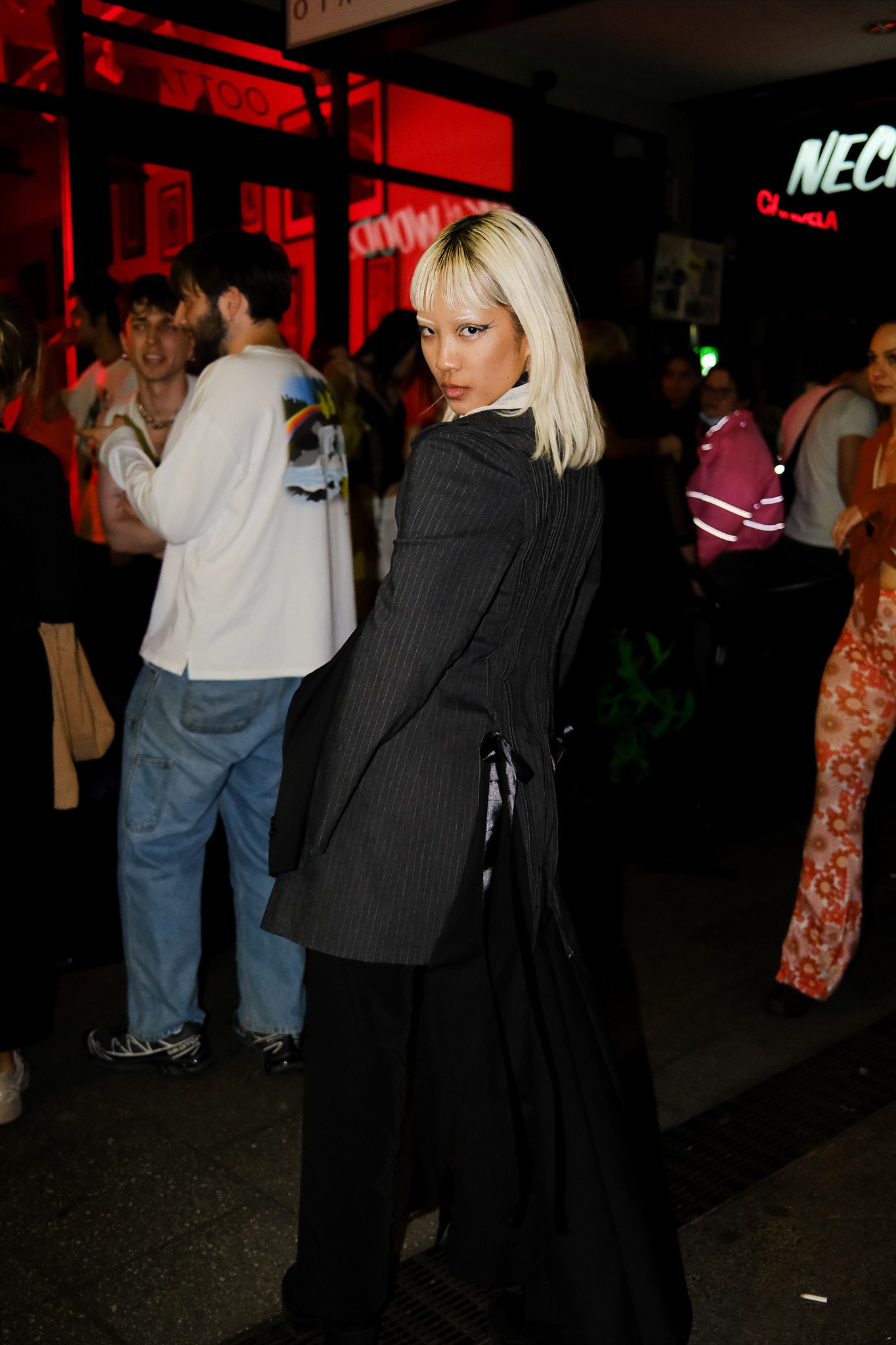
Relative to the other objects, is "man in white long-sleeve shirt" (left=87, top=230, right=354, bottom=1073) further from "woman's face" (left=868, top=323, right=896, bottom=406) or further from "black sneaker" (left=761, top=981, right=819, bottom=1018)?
"woman's face" (left=868, top=323, right=896, bottom=406)

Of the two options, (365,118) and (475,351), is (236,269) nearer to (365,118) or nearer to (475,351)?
(475,351)

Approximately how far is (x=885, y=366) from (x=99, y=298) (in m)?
3.94

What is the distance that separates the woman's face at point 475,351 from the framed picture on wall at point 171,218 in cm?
643

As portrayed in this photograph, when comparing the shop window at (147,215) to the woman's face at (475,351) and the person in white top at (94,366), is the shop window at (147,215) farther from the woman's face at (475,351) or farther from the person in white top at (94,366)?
the woman's face at (475,351)

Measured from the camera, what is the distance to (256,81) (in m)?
8.21

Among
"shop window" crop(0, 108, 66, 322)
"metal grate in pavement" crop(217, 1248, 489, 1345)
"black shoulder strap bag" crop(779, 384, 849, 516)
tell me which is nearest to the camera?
"metal grate in pavement" crop(217, 1248, 489, 1345)

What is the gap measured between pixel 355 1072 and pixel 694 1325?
94cm

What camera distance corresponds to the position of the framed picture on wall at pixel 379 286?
9.30 meters

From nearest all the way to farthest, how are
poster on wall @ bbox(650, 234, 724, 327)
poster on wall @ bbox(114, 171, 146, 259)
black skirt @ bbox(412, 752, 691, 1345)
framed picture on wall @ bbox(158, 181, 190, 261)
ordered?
black skirt @ bbox(412, 752, 691, 1345) < poster on wall @ bbox(114, 171, 146, 259) < framed picture on wall @ bbox(158, 181, 190, 261) < poster on wall @ bbox(650, 234, 724, 327)

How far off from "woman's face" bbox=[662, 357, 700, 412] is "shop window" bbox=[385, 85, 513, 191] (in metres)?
3.17

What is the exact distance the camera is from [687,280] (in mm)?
10984

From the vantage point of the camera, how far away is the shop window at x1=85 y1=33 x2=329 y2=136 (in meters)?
7.35

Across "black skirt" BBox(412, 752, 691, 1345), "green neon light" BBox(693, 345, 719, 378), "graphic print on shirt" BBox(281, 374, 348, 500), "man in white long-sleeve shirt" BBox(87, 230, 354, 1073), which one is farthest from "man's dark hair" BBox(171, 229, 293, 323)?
"green neon light" BBox(693, 345, 719, 378)

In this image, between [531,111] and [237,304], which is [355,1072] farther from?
[531,111]
